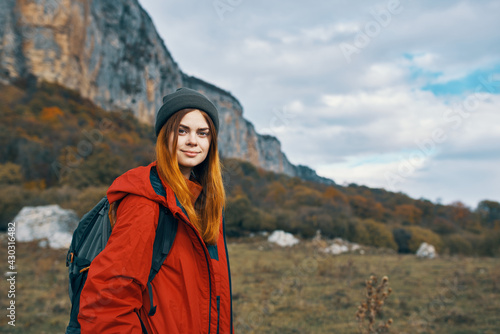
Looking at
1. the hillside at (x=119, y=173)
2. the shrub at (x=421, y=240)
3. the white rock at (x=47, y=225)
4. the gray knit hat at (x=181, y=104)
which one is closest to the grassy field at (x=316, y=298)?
the white rock at (x=47, y=225)

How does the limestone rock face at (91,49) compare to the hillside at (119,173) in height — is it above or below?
above

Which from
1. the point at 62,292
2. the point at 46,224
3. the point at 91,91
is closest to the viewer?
the point at 62,292

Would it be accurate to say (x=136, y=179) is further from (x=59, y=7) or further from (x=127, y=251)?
(x=59, y=7)

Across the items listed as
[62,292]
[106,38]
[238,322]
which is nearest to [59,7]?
[106,38]

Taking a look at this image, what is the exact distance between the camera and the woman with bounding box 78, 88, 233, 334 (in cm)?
95

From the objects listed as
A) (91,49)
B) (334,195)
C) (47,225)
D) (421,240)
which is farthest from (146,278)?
(91,49)

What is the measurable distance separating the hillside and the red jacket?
12.1 m

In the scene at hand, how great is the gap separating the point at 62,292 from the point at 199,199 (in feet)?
21.5

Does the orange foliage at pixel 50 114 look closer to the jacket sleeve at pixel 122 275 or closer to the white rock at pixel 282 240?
the white rock at pixel 282 240

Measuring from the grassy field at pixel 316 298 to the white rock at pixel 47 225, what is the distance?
4.29ft

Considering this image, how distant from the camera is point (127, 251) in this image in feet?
3.22

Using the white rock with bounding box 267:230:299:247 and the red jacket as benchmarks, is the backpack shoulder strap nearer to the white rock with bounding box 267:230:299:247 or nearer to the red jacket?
the red jacket

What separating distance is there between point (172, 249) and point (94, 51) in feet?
155

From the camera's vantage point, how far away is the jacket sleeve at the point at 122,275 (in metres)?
0.92
